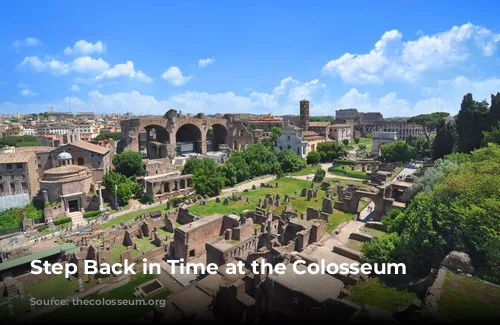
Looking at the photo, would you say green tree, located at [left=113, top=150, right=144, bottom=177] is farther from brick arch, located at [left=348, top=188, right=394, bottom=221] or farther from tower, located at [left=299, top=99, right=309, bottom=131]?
tower, located at [left=299, top=99, right=309, bottom=131]

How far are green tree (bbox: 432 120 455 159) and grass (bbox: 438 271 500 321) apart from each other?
43.1 metres

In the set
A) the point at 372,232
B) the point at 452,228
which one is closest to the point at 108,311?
the point at 452,228

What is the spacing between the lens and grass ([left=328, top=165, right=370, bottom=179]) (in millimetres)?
48019

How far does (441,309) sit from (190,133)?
6266 centimetres

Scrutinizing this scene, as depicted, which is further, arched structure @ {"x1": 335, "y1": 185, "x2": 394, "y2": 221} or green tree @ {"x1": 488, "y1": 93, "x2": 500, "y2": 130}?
green tree @ {"x1": 488, "y1": 93, "x2": 500, "y2": 130}

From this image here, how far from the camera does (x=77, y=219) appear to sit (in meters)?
31.3

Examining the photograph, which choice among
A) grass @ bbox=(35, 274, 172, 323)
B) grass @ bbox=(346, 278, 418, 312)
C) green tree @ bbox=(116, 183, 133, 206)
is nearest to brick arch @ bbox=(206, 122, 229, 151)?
green tree @ bbox=(116, 183, 133, 206)

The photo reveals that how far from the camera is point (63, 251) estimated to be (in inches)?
912

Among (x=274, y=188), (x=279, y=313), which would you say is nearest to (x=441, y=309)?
(x=279, y=313)

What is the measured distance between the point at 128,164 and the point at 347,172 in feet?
119

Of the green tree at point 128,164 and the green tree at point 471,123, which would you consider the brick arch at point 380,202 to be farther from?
the green tree at point 128,164

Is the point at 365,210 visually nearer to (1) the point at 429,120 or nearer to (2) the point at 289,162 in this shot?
(2) the point at 289,162

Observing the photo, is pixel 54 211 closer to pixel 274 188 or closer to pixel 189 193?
pixel 189 193

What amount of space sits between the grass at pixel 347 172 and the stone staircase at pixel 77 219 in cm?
3928
